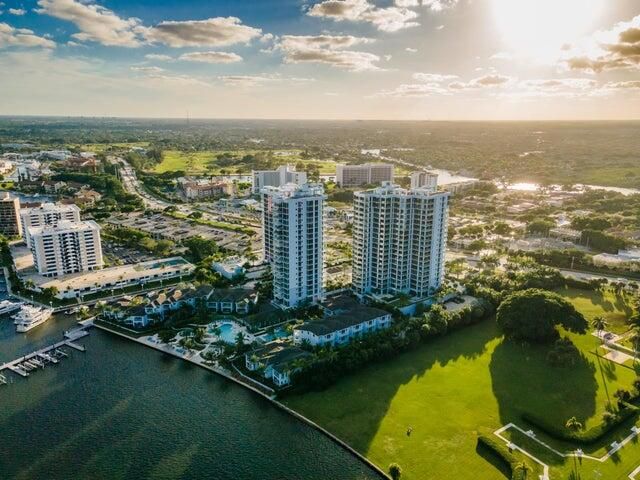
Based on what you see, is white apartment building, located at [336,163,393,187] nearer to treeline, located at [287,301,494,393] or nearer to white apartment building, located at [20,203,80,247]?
white apartment building, located at [20,203,80,247]

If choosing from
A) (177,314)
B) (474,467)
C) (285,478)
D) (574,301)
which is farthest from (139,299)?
(574,301)

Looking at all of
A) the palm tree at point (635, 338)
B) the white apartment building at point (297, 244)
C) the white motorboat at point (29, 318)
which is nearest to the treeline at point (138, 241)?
the white motorboat at point (29, 318)

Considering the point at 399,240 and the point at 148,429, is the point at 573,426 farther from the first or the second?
the point at 148,429

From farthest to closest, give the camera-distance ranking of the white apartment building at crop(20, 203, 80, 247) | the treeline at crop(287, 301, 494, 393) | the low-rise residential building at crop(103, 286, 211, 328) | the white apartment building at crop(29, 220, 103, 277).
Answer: the white apartment building at crop(20, 203, 80, 247) → the white apartment building at crop(29, 220, 103, 277) → the low-rise residential building at crop(103, 286, 211, 328) → the treeline at crop(287, 301, 494, 393)

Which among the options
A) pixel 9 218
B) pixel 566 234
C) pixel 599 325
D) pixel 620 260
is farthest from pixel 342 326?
pixel 9 218

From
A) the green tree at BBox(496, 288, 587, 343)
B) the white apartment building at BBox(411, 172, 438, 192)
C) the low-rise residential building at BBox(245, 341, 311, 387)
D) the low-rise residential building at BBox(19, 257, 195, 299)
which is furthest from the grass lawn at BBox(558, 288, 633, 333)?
the low-rise residential building at BBox(19, 257, 195, 299)

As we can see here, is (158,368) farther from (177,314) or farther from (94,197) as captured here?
(94,197)
